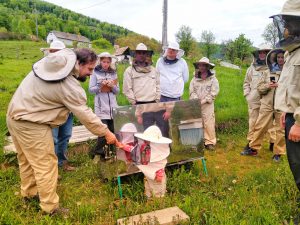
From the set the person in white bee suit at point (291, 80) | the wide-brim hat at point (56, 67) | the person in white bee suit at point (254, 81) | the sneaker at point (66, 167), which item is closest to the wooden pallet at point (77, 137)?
the sneaker at point (66, 167)

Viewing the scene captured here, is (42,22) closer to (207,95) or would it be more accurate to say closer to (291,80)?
(207,95)

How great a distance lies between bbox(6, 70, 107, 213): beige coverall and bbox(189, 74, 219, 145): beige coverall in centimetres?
380

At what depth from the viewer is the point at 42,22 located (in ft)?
352

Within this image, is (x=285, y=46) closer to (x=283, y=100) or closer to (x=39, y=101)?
(x=283, y=100)

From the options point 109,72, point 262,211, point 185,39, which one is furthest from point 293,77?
point 185,39

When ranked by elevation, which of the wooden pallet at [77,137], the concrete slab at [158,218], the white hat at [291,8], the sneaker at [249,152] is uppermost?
Result: the white hat at [291,8]

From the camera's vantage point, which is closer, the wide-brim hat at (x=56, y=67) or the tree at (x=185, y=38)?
the wide-brim hat at (x=56, y=67)

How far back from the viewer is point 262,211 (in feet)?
12.5

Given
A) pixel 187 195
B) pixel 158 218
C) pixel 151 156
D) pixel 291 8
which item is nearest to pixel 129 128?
pixel 151 156

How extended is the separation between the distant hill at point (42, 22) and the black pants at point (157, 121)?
6048 cm

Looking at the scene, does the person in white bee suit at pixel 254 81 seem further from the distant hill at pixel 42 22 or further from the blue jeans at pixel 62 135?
the distant hill at pixel 42 22

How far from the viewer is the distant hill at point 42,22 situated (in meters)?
78.9

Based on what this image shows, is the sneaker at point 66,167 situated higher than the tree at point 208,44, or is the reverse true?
the tree at point 208,44

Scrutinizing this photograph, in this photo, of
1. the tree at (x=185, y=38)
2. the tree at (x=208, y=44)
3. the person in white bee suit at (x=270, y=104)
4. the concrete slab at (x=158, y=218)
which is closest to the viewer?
the concrete slab at (x=158, y=218)
